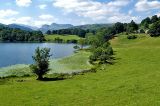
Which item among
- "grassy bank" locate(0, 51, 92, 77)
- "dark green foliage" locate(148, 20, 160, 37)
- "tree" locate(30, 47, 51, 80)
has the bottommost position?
"grassy bank" locate(0, 51, 92, 77)

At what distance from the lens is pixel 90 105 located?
45.1 metres

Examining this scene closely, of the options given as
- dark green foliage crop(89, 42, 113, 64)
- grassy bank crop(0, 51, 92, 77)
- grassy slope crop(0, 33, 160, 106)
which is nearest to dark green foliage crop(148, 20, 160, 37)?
Answer: dark green foliage crop(89, 42, 113, 64)

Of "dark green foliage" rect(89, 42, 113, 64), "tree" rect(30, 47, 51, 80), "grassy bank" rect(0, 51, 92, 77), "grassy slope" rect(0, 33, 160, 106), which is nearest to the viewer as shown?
"grassy slope" rect(0, 33, 160, 106)

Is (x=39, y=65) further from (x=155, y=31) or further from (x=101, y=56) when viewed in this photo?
(x=155, y=31)

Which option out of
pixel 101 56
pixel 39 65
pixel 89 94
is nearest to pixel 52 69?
pixel 101 56

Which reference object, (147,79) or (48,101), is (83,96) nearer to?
(48,101)

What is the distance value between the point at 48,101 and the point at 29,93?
8.76m

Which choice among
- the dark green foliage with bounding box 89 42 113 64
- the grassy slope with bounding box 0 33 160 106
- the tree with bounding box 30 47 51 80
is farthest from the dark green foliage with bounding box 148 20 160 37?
the grassy slope with bounding box 0 33 160 106

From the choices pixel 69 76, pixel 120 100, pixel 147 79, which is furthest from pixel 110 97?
pixel 69 76

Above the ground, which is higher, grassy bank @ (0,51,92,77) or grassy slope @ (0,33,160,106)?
grassy slope @ (0,33,160,106)

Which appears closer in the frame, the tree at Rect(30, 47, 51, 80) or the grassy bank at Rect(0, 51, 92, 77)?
the tree at Rect(30, 47, 51, 80)

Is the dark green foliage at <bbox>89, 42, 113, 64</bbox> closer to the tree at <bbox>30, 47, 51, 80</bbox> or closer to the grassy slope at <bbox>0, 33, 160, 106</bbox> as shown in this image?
the tree at <bbox>30, 47, 51, 80</bbox>

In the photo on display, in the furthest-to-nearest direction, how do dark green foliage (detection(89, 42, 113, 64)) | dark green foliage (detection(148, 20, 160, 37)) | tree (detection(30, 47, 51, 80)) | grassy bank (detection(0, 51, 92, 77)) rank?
dark green foliage (detection(148, 20, 160, 37)) < dark green foliage (detection(89, 42, 113, 64)) < grassy bank (detection(0, 51, 92, 77)) < tree (detection(30, 47, 51, 80))

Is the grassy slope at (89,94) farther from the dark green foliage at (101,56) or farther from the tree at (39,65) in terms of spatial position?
the dark green foliage at (101,56)
